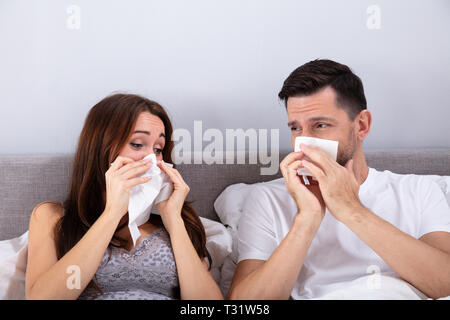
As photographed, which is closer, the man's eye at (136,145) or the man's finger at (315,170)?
the man's finger at (315,170)

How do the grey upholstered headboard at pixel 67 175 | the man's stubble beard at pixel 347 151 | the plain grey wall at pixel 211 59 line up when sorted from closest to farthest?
the man's stubble beard at pixel 347 151 → the grey upholstered headboard at pixel 67 175 → the plain grey wall at pixel 211 59

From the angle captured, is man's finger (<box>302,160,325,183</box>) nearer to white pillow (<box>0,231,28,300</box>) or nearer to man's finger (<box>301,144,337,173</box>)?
man's finger (<box>301,144,337,173</box>)

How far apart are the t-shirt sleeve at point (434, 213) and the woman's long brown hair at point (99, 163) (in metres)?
0.75

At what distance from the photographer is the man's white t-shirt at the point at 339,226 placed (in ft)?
4.08

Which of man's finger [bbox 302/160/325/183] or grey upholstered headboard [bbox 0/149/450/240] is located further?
grey upholstered headboard [bbox 0/149/450/240]

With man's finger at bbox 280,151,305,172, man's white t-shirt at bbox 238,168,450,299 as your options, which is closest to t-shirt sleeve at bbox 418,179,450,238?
man's white t-shirt at bbox 238,168,450,299

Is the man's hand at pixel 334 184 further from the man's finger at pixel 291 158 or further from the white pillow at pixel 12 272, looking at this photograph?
the white pillow at pixel 12 272

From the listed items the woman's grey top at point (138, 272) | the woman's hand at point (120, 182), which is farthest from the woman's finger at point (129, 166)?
the woman's grey top at point (138, 272)

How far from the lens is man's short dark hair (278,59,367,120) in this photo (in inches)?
52.8

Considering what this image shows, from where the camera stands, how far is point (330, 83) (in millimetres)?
1346

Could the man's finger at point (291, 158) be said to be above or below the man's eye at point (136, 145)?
below

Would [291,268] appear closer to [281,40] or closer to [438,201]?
[438,201]

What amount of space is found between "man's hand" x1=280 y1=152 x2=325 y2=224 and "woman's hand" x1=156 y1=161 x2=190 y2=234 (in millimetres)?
364

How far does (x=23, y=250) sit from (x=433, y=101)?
1913 millimetres
